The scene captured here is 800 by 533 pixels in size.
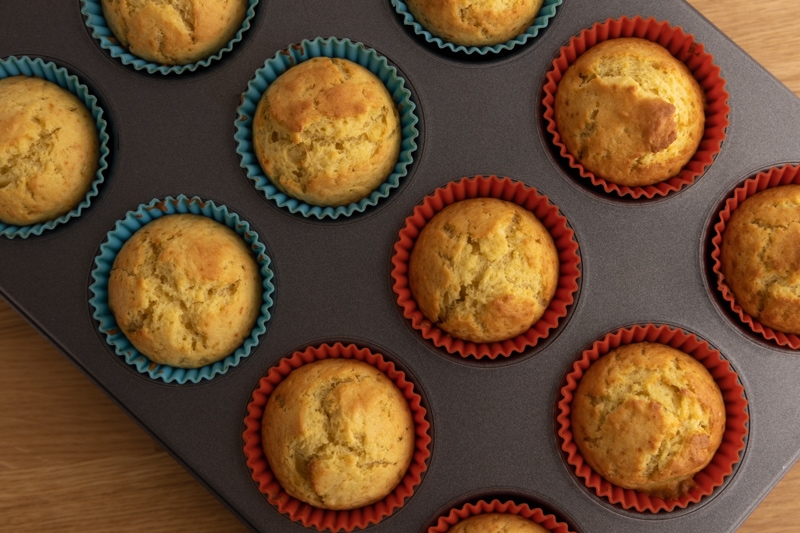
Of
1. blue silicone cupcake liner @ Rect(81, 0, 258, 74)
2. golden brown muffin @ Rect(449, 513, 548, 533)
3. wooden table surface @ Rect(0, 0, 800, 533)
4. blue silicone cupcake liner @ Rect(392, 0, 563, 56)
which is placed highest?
blue silicone cupcake liner @ Rect(392, 0, 563, 56)

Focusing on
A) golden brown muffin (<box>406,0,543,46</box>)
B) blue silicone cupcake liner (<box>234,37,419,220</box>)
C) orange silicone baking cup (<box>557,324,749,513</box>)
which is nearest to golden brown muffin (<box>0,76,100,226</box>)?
blue silicone cupcake liner (<box>234,37,419,220</box>)

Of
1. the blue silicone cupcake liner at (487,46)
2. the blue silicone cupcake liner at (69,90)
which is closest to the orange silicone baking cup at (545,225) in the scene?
the blue silicone cupcake liner at (487,46)

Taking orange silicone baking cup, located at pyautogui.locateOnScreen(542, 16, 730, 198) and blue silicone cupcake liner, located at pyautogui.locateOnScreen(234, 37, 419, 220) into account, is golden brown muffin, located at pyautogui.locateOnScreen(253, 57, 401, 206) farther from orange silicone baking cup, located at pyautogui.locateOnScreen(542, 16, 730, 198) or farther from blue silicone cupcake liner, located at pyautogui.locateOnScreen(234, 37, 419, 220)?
orange silicone baking cup, located at pyautogui.locateOnScreen(542, 16, 730, 198)

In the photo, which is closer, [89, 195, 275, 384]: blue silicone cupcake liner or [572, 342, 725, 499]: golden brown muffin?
[572, 342, 725, 499]: golden brown muffin

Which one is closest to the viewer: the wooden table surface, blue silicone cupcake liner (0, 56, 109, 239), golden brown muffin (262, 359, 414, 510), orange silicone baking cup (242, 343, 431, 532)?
golden brown muffin (262, 359, 414, 510)

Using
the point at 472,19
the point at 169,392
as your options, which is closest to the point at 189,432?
the point at 169,392

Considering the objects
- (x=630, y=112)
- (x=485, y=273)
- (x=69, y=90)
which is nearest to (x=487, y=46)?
(x=630, y=112)
